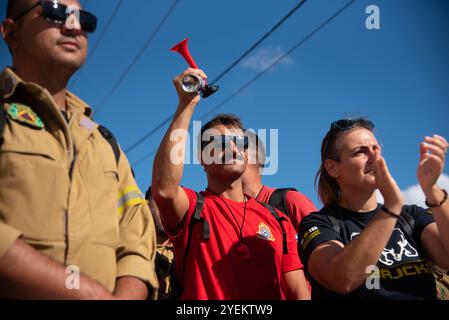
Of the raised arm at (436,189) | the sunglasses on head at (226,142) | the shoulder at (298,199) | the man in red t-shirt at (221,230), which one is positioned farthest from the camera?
the shoulder at (298,199)

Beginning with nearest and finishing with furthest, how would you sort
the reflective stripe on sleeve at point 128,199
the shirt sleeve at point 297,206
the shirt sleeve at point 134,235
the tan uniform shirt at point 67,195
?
the tan uniform shirt at point 67,195 < the shirt sleeve at point 134,235 < the reflective stripe on sleeve at point 128,199 < the shirt sleeve at point 297,206

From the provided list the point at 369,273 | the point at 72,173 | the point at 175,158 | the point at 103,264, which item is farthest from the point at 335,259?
the point at 72,173

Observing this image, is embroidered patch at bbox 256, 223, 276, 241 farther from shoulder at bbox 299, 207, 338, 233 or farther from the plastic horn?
the plastic horn

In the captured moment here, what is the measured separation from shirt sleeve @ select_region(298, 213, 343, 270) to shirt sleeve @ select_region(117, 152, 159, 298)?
Answer: 1027 mm

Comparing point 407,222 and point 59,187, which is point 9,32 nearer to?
point 59,187

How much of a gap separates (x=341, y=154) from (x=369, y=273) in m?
0.93

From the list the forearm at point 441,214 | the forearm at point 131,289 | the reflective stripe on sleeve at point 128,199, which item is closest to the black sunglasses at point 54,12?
the reflective stripe on sleeve at point 128,199

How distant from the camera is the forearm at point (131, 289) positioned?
6.43 ft

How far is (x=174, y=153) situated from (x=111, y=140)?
21.0 inches

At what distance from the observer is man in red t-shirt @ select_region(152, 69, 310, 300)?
2.89m

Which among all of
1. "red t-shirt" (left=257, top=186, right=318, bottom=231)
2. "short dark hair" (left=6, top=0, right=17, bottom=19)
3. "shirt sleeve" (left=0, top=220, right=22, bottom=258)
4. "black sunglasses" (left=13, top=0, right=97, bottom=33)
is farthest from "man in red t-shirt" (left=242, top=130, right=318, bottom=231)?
"shirt sleeve" (left=0, top=220, right=22, bottom=258)

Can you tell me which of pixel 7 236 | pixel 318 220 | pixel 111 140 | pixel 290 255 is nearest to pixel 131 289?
pixel 7 236

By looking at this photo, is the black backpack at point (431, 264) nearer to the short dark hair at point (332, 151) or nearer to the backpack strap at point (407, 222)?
the backpack strap at point (407, 222)

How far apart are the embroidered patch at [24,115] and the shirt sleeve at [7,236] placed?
0.48 metres
